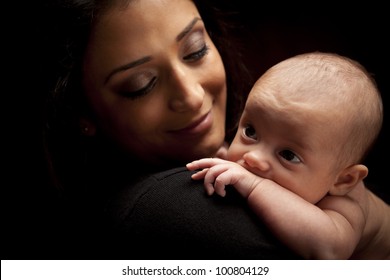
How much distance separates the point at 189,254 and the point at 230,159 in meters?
0.42

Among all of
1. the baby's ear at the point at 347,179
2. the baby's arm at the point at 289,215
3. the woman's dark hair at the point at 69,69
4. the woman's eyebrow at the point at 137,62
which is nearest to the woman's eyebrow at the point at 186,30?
the woman's eyebrow at the point at 137,62

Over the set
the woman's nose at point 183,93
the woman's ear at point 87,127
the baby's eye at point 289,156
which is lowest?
the baby's eye at point 289,156

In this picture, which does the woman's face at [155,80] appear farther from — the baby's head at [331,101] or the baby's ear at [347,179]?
the baby's ear at [347,179]

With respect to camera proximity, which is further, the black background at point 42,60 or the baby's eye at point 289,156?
the black background at point 42,60

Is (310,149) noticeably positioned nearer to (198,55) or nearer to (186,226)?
(186,226)

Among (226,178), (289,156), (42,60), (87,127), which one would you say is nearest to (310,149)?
(289,156)

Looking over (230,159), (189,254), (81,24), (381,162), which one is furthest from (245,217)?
(381,162)

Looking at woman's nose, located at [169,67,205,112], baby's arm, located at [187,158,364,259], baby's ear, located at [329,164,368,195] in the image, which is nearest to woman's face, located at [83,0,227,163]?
woman's nose, located at [169,67,205,112]

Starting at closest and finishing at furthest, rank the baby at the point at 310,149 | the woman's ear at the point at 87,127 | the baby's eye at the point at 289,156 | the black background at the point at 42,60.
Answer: the baby at the point at 310,149 < the baby's eye at the point at 289,156 < the black background at the point at 42,60 < the woman's ear at the point at 87,127

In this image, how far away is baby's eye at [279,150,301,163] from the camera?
147cm

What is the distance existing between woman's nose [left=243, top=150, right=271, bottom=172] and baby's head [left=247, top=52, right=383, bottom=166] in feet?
0.47

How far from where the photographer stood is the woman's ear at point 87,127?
1.84 metres

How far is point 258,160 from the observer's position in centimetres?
146
